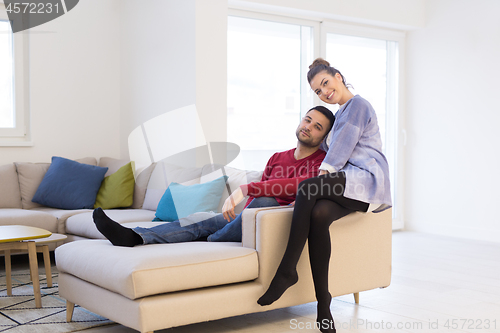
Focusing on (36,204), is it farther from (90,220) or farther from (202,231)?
(202,231)

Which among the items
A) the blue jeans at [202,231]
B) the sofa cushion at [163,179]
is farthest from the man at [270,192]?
the sofa cushion at [163,179]

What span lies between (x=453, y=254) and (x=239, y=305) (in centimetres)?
276

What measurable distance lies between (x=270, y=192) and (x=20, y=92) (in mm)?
3132

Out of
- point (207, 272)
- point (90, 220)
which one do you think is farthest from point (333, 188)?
point (90, 220)

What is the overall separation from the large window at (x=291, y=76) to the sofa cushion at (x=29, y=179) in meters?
1.64

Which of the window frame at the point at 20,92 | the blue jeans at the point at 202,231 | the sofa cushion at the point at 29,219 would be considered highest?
the window frame at the point at 20,92

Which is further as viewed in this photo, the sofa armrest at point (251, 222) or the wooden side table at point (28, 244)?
the wooden side table at point (28, 244)

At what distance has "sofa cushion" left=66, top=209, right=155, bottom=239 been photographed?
351 centimetres

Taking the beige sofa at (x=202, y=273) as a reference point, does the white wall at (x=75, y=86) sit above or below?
above

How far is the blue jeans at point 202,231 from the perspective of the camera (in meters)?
2.50

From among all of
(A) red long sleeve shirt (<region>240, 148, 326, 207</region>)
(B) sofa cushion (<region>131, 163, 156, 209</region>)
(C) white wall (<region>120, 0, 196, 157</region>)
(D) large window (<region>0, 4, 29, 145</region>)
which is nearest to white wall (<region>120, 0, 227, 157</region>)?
(C) white wall (<region>120, 0, 196, 157</region>)

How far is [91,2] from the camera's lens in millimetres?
5000

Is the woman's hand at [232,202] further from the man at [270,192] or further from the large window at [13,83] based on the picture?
the large window at [13,83]

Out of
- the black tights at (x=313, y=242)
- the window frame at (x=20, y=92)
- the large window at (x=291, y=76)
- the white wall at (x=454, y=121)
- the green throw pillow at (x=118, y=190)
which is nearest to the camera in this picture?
the black tights at (x=313, y=242)
